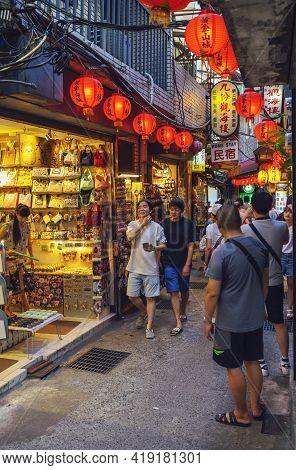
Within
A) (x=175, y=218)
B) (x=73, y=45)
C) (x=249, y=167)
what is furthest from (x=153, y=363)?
(x=249, y=167)

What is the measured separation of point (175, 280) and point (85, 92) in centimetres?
350

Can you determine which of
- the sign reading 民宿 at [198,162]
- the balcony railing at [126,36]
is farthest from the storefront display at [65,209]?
the sign reading 民宿 at [198,162]

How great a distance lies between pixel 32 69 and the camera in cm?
516

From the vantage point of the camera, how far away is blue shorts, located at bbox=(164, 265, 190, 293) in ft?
24.3

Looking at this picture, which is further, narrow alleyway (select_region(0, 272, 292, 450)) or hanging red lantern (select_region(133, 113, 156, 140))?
hanging red lantern (select_region(133, 113, 156, 140))

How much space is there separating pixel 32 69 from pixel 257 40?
2782 millimetres

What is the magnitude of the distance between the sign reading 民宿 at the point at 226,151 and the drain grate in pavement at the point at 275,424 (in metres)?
12.4

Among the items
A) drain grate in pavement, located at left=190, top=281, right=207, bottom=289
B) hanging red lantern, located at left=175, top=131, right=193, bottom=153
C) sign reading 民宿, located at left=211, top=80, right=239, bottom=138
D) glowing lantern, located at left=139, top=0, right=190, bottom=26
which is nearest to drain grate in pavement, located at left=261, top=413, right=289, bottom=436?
glowing lantern, located at left=139, top=0, right=190, bottom=26

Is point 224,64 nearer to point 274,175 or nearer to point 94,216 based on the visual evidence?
point 94,216

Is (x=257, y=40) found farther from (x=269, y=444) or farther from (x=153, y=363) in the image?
(x=153, y=363)

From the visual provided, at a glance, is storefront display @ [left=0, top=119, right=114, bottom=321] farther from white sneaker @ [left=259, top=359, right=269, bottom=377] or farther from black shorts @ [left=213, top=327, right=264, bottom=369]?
black shorts @ [left=213, top=327, right=264, bottom=369]

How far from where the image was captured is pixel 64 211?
845 cm

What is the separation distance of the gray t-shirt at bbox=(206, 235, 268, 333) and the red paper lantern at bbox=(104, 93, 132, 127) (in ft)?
13.9

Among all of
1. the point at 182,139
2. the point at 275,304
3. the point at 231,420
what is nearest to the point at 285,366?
the point at 275,304
